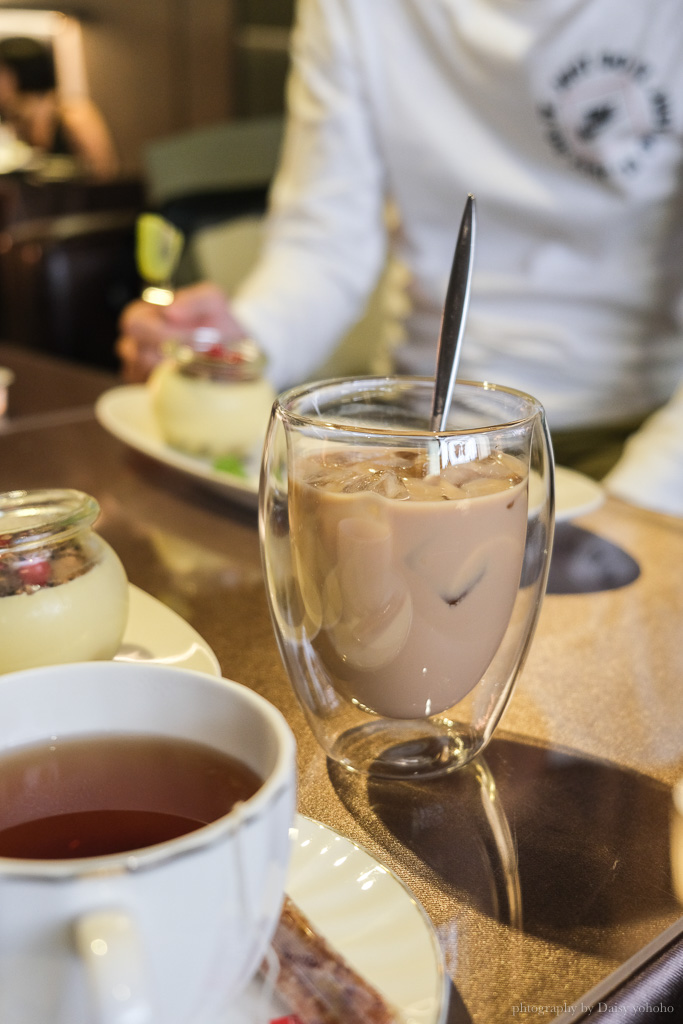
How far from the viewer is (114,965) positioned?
23cm

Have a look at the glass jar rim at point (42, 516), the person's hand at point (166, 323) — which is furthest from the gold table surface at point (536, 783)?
the person's hand at point (166, 323)

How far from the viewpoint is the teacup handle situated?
0.22 m

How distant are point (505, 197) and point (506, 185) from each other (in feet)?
0.05

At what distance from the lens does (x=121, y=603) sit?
1.61ft

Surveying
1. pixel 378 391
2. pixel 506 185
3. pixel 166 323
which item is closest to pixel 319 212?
pixel 506 185

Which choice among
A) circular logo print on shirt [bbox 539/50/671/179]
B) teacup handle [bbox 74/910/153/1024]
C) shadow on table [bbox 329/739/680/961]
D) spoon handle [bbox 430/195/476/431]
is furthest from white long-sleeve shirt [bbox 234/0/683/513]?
teacup handle [bbox 74/910/153/1024]

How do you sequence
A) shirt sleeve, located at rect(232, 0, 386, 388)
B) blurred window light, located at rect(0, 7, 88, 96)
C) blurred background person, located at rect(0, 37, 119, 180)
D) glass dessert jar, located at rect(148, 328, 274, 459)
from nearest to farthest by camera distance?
glass dessert jar, located at rect(148, 328, 274, 459)
shirt sleeve, located at rect(232, 0, 386, 388)
blurred background person, located at rect(0, 37, 119, 180)
blurred window light, located at rect(0, 7, 88, 96)

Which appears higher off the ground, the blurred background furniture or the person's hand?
the person's hand

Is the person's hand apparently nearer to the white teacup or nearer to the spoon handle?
the spoon handle

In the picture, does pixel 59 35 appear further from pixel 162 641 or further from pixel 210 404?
pixel 162 641

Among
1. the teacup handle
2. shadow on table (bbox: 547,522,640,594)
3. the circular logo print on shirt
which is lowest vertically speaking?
shadow on table (bbox: 547,522,640,594)

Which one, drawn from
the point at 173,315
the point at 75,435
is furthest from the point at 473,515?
the point at 173,315

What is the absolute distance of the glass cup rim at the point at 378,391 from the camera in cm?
40

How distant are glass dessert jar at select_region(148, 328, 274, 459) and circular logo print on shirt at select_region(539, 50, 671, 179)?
552mm
